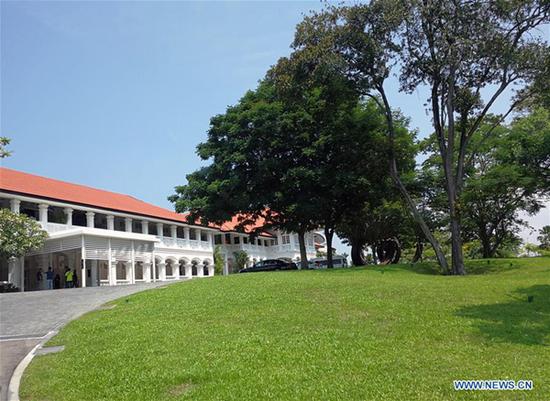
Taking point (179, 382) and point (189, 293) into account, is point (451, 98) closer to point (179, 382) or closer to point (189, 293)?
point (189, 293)

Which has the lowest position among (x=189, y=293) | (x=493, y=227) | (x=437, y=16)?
(x=189, y=293)

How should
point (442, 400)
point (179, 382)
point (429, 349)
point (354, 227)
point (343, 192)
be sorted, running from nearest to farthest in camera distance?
1. point (442, 400)
2. point (179, 382)
3. point (429, 349)
4. point (343, 192)
5. point (354, 227)

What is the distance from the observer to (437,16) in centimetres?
2372

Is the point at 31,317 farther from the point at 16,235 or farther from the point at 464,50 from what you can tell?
the point at 464,50

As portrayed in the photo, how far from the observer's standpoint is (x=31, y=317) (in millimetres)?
15617

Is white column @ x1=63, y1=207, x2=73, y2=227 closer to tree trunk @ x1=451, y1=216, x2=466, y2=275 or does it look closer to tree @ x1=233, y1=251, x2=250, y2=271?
tree @ x1=233, y1=251, x2=250, y2=271

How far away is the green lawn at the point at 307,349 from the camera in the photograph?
6727 millimetres

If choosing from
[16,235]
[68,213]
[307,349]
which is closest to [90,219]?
[68,213]

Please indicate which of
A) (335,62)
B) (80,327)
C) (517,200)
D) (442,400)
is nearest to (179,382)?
(442,400)

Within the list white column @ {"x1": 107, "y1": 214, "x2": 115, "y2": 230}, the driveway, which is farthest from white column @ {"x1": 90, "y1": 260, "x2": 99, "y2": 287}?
the driveway

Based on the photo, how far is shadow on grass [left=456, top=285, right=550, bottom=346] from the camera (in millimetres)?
8703

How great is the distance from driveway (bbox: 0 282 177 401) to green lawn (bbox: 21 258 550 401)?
0.62 metres

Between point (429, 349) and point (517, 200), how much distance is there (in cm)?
2953

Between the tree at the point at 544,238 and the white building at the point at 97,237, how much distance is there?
95.6 ft
